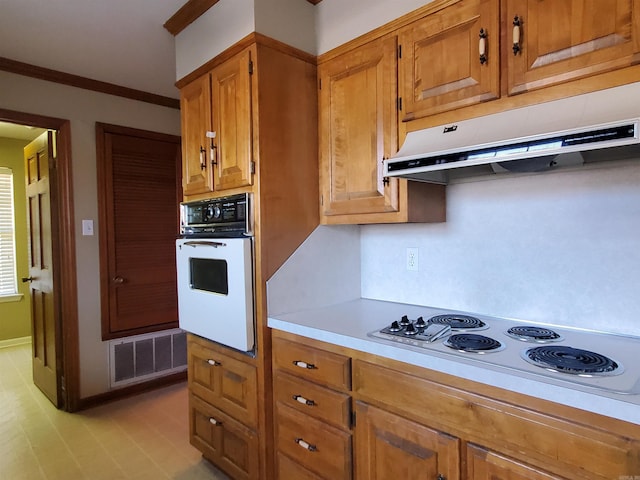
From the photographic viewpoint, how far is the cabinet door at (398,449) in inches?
47.0

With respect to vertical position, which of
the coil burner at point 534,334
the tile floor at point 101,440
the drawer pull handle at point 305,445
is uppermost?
the coil burner at point 534,334

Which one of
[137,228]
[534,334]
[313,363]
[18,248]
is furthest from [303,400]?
[18,248]

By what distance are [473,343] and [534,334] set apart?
0.92 ft

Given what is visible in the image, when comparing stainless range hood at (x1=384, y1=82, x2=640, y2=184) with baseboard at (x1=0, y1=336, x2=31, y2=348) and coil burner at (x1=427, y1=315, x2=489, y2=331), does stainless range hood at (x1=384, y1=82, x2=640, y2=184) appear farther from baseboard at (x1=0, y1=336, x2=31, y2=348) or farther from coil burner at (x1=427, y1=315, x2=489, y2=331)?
baseboard at (x1=0, y1=336, x2=31, y2=348)

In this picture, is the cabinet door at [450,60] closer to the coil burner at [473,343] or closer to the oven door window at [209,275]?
the coil burner at [473,343]

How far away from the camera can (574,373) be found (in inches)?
39.9

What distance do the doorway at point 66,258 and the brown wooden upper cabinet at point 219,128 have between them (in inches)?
46.9

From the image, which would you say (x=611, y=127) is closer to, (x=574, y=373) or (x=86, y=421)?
(x=574, y=373)

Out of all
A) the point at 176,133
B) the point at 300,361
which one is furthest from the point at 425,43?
the point at 176,133

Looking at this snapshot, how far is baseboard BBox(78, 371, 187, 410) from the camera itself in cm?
292

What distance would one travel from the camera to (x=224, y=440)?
202cm

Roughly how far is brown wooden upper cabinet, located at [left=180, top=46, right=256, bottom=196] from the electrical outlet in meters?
0.88

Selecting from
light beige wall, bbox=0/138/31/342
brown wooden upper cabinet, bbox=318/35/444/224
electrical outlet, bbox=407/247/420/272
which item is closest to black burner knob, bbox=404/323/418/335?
brown wooden upper cabinet, bbox=318/35/444/224

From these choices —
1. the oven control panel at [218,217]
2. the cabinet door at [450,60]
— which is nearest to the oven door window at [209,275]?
the oven control panel at [218,217]
